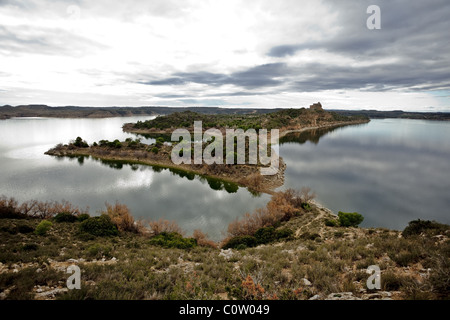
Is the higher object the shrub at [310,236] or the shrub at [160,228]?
the shrub at [310,236]

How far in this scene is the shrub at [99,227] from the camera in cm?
1346

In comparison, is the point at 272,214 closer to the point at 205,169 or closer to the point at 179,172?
the point at 205,169

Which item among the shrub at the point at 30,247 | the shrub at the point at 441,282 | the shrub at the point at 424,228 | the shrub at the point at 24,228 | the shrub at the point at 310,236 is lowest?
the shrub at the point at 310,236

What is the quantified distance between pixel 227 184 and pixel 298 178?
11722 mm

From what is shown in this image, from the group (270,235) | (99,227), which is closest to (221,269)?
(270,235)

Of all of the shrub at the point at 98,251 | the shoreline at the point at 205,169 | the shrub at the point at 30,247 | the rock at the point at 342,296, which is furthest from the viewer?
the shoreline at the point at 205,169

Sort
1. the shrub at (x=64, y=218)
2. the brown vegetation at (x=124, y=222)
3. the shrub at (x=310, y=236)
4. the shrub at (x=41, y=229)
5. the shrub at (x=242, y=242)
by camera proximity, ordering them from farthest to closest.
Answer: the brown vegetation at (x=124, y=222), the shrub at (x=64, y=218), the shrub at (x=242, y=242), the shrub at (x=310, y=236), the shrub at (x=41, y=229)

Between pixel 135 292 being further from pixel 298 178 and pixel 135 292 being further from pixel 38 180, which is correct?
pixel 38 180

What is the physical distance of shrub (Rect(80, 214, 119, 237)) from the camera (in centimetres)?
1346

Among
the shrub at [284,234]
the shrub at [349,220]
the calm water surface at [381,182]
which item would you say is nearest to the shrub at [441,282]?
the shrub at [284,234]

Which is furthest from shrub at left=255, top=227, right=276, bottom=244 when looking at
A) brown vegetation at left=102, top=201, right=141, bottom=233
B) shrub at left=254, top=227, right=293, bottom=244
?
brown vegetation at left=102, top=201, right=141, bottom=233

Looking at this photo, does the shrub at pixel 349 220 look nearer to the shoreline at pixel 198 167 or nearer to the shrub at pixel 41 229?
the shoreline at pixel 198 167

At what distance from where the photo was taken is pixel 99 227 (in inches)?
547
